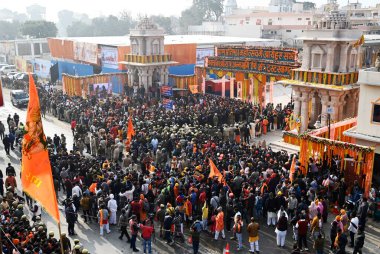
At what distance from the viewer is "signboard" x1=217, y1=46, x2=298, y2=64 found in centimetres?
3019

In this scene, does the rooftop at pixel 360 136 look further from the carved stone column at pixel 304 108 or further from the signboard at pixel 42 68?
the signboard at pixel 42 68

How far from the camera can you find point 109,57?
46.5m

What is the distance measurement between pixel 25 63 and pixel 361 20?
50.2m

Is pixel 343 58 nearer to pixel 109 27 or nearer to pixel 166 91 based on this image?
pixel 166 91

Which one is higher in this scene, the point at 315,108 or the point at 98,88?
the point at 315,108

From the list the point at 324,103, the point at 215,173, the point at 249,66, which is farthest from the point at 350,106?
the point at 215,173

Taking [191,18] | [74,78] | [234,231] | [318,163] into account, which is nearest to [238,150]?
[318,163]

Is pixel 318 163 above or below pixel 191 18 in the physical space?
below

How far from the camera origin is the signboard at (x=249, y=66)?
30312 mm

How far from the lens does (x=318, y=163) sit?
1783 cm

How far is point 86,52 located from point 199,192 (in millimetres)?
39704

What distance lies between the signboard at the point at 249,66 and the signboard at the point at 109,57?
489 inches

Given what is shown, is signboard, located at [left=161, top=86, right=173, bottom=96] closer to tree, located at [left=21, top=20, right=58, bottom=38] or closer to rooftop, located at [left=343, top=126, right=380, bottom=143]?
rooftop, located at [left=343, top=126, right=380, bottom=143]

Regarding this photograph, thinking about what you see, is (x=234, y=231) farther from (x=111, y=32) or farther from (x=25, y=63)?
(x=111, y=32)
